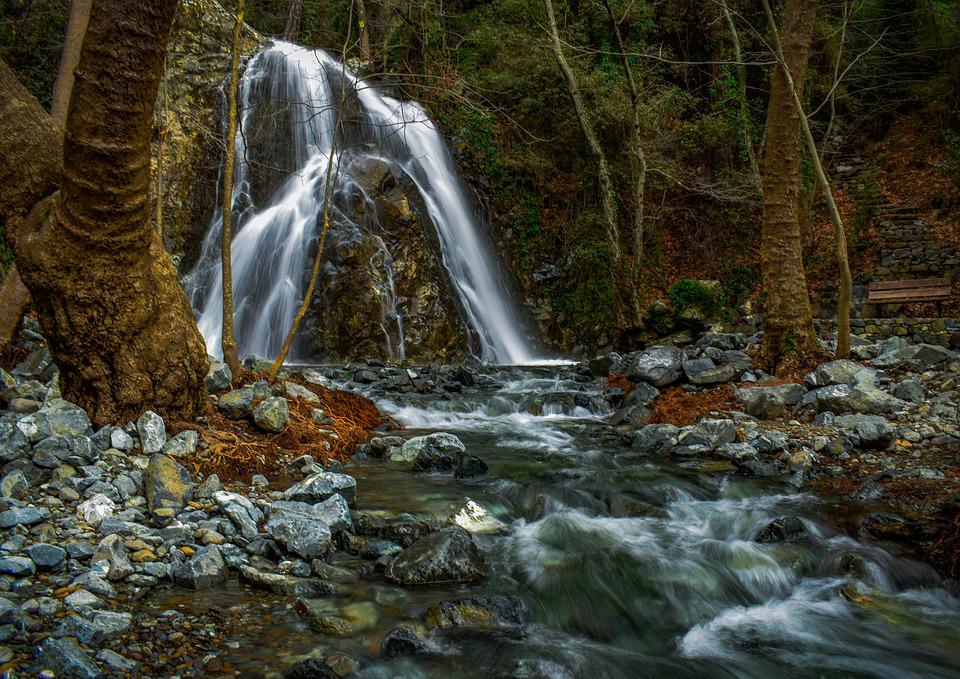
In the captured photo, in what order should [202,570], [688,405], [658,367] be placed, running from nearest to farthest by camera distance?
[202,570]
[688,405]
[658,367]

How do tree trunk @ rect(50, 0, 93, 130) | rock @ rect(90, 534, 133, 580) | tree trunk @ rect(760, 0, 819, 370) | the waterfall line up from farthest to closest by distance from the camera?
1. the waterfall
2. tree trunk @ rect(760, 0, 819, 370)
3. tree trunk @ rect(50, 0, 93, 130)
4. rock @ rect(90, 534, 133, 580)

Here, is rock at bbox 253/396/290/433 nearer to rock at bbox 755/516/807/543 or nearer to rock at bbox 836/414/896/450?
rock at bbox 755/516/807/543

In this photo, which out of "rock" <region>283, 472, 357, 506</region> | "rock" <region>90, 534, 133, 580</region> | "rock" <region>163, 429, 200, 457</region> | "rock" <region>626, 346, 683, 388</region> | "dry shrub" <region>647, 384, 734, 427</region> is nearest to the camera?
"rock" <region>90, 534, 133, 580</region>

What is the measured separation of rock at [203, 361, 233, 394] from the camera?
225 inches

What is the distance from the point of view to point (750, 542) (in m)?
4.50

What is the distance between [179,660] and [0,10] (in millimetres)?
16142

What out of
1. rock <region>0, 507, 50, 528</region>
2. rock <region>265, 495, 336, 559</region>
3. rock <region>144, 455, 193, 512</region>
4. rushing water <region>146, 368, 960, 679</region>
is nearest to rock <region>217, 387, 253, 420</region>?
rushing water <region>146, 368, 960, 679</region>

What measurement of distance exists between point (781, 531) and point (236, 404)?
4401mm

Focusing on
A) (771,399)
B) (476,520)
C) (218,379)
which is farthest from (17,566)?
(771,399)

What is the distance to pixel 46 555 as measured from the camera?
2994mm

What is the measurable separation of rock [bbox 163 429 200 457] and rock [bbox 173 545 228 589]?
1.29m

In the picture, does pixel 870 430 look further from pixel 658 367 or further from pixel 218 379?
pixel 218 379

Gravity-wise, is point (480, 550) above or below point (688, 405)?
below

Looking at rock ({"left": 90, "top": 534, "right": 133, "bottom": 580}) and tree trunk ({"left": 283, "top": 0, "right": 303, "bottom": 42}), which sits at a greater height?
tree trunk ({"left": 283, "top": 0, "right": 303, "bottom": 42})
